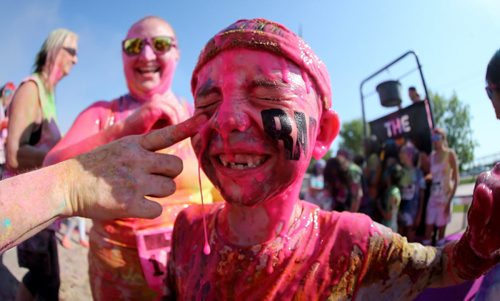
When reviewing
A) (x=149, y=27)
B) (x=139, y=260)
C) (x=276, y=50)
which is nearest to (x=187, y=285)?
(x=139, y=260)

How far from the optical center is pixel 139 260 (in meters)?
1.77

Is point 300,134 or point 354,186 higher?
point 300,134

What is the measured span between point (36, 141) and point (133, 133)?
122 centimetres

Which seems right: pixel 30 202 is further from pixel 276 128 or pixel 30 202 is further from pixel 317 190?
pixel 317 190

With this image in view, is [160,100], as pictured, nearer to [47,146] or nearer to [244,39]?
[244,39]

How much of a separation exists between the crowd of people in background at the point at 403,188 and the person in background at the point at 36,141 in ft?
12.0

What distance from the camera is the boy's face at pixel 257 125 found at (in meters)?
1.16

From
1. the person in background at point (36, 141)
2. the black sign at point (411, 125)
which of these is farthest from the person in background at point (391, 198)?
the person in background at point (36, 141)

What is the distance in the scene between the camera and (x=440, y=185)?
472 centimetres

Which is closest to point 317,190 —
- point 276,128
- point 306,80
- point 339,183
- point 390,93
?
point 339,183

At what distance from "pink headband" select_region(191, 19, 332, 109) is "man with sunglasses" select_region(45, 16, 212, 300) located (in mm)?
556

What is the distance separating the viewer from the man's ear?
1.38m

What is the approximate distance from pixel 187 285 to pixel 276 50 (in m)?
0.91

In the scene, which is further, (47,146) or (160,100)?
(47,146)
